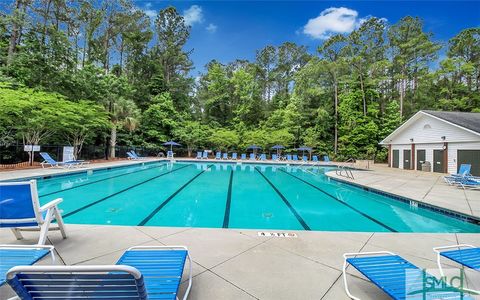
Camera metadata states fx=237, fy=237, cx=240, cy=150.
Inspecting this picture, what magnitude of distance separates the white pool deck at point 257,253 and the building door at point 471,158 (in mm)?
11828

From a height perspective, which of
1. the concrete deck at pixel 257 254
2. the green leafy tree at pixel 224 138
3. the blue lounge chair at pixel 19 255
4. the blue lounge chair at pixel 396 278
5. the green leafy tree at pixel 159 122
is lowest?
the concrete deck at pixel 257 254

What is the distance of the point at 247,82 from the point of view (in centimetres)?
3128

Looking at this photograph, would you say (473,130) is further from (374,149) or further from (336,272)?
(336,272)

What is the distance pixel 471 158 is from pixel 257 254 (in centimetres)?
1528

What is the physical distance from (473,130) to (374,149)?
12.4 m

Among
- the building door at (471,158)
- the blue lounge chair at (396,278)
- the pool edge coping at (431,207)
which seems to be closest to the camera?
the blue lounge chair at (396,278)

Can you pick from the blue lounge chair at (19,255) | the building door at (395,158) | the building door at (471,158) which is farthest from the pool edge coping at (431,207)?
the building door at (395,158)

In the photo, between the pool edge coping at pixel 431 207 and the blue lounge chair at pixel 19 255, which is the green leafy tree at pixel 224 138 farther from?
the blue lounge chair at pixel 19 255

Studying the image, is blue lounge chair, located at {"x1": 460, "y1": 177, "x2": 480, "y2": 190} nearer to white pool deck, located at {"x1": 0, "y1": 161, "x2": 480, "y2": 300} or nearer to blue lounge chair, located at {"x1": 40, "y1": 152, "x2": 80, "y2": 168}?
white pool deck, located at {"x1": 0, "y1": 161, "x2": 480, "y2": 300}

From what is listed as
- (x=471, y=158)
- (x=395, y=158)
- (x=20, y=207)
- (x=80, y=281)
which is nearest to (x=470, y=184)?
(x=471, y=158)

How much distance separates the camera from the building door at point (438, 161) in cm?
1416

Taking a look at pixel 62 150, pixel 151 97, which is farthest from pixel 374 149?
pixel 62 150

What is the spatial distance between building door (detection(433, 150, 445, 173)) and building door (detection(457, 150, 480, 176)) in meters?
1.11

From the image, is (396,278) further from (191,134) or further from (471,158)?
(191,134)
